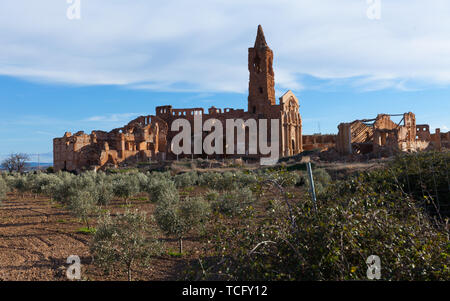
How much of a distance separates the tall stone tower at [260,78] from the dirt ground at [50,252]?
1553 inches

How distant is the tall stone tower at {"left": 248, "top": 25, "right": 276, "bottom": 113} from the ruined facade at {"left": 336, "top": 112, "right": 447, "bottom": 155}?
636 inches

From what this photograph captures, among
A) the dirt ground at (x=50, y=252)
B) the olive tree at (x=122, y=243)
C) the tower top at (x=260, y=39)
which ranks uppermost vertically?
the tower top at (x=260, y=39)

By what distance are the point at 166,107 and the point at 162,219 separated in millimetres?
50801

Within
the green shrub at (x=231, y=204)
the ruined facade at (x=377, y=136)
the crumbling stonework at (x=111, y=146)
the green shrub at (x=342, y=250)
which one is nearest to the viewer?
the green shrub at (x=342, y=250)

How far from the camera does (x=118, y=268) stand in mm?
10078

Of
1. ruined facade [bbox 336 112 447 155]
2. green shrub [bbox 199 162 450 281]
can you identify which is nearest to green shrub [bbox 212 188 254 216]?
green shrub [bbox 199 162 450 281]

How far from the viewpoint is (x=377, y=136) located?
36.6m

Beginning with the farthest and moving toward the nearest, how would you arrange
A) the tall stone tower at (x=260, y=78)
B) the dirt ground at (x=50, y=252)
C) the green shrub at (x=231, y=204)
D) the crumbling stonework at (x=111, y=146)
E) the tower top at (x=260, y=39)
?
the tower top at (x=260, y=39), the tall stone tower at (x=260, y=78), the crumbling stonework at (x=111, y=146), the dirt ground at (x=50, y=252), the green shrub at (x=231, y=204)

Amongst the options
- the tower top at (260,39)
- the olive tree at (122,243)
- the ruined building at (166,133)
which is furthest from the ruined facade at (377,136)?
the olive tree at (122,243)

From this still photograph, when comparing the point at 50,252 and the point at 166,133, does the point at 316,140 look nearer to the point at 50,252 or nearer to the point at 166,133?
the point at 166,133

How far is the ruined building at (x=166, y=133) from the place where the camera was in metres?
46.2

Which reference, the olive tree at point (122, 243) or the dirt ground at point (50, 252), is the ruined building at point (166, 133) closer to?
the dirt ground at point (50, 252)

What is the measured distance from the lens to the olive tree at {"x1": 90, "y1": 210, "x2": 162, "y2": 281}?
8.86 meters

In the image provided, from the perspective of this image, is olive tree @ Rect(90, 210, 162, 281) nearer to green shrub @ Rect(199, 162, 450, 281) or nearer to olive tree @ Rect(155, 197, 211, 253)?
olive tree @ Rect(155, 197, 211, 253)
